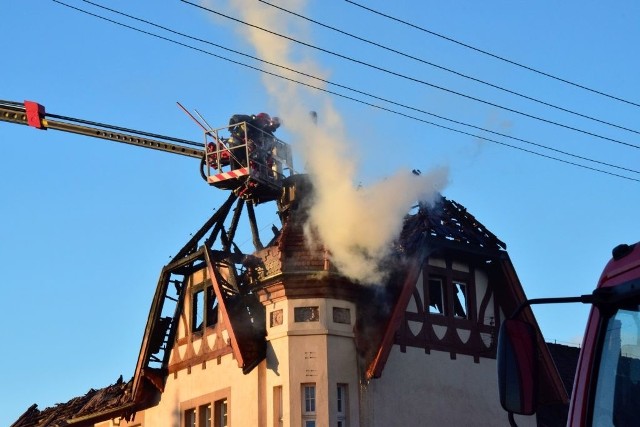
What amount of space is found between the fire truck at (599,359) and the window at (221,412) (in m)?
19.4

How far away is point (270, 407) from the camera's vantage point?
22.5 meters

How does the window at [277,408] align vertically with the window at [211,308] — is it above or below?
below

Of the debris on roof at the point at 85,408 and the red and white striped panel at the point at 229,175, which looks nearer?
the red and white striped panel at the point at 229,175

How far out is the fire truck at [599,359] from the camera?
556cm

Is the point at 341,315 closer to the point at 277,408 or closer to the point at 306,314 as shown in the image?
the point at 306,314

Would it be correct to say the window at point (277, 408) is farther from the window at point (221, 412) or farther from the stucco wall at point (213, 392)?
the window at point (221, 412)

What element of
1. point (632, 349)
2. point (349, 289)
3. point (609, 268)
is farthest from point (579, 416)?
point (349, 289)

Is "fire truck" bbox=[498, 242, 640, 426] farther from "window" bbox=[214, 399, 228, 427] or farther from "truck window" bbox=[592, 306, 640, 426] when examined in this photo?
"window" bbox=[214, 399, 228, 427]

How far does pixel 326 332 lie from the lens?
2244cm

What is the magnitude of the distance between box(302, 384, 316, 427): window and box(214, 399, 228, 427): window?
308cm

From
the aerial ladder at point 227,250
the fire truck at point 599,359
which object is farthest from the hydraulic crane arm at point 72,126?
the fire truck at point 599,359

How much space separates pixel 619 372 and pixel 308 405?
55.4 feet

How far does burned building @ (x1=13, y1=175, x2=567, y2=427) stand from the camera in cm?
2245

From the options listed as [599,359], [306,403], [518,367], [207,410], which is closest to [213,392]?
[207,410]
